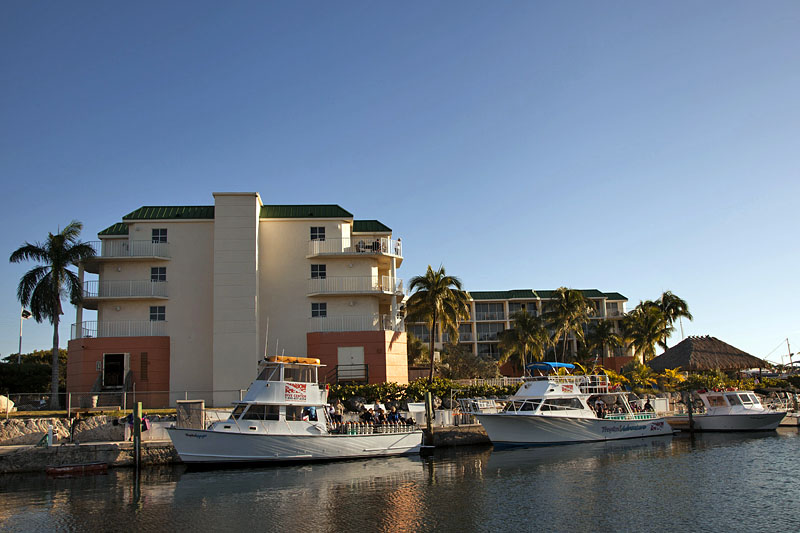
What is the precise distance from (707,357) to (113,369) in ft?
142

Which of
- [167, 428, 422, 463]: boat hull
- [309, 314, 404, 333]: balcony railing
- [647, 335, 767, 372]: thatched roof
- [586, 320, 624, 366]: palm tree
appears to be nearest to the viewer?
[167, 428, 422, 463]: boat hull

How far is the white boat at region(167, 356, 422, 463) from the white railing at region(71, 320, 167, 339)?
13679mm

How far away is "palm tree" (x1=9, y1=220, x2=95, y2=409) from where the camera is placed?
36969 millimetres

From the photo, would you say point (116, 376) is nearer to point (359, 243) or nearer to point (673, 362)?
point (359, 243)

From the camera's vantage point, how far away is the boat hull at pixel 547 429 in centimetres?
3167

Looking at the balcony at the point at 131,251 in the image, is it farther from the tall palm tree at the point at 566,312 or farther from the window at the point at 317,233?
the tall palm tree at the point at 566,312

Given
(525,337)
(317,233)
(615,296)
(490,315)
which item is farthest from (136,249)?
(615,296)

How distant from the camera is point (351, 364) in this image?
128ft

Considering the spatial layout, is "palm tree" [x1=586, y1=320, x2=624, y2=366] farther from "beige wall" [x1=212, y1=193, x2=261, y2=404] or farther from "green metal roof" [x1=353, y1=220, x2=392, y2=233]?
"beige wall" [x1=212, y1=193, x2=261, y2=404]

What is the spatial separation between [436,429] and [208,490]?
13.3m

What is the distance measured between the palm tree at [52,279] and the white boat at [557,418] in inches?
942

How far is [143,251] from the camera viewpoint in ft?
131

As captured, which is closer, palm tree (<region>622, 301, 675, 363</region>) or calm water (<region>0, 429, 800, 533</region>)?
calm water (<region>0, 429, 800, 533</region>)

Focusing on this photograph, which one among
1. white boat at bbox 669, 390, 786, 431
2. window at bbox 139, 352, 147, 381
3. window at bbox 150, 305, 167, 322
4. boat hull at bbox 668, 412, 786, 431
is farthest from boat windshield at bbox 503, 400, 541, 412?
window at bbox 150, 305, 167, 322
